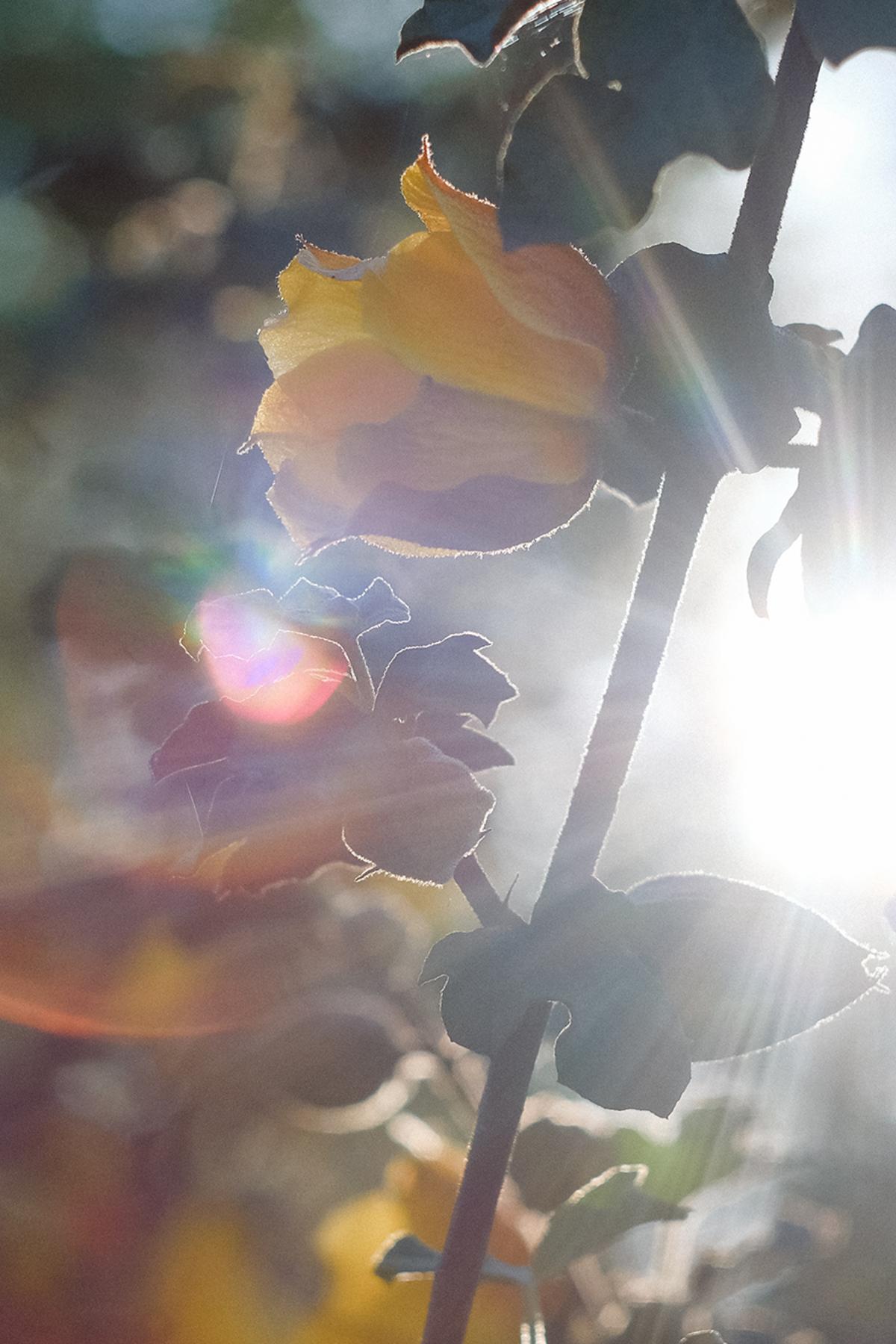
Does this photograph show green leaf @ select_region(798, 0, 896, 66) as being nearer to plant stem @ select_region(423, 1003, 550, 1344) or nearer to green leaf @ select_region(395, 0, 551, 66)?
green leaf @ select_region(395, 0, 551, 66)

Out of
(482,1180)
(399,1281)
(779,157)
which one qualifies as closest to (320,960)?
(399,1281)

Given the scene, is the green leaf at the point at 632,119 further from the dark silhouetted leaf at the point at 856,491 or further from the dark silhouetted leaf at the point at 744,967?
the dark silhouetted leaf at the point at 744,967

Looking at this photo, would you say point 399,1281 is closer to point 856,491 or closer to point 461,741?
point 461,741

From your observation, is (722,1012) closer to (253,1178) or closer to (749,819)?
(253,1178)

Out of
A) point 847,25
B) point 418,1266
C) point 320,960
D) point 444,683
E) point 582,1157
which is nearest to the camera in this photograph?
point 847,25

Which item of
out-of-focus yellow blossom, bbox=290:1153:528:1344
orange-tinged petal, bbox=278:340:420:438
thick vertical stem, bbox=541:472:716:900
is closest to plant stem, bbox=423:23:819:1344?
thick vertical stem, bbox=541:472:716:900
